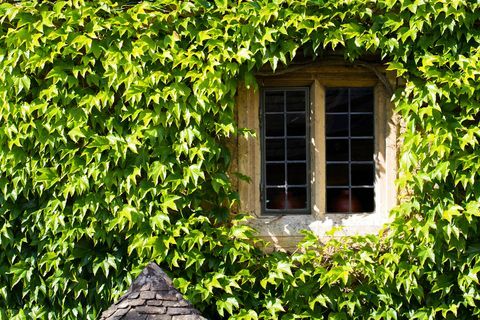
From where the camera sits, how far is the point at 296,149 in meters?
7.76

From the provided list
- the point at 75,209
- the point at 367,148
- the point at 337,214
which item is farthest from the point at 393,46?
the point at 75,209

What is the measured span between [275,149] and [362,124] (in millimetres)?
809

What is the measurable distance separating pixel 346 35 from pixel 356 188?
1.40 metres

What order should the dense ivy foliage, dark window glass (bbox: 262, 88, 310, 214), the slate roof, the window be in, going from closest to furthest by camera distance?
the slate roof, the dense ivy foliage, the window, dark window glass (bbox: 262, 88, 310, 214)

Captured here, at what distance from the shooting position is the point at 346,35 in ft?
23.8

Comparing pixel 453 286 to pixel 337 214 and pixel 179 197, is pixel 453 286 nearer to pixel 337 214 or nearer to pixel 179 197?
pixel 337 214

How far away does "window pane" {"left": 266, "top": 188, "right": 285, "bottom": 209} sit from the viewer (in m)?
7.75

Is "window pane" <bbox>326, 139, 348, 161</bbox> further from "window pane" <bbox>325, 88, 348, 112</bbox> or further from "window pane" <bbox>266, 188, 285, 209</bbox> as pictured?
"window pane" <bbox>266, 188, 285, 209</bbox>

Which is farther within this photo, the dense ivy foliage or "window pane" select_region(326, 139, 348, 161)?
"window pane" select_region(326, 139, 348, 161)

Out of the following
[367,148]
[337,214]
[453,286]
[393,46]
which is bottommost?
[453,286]

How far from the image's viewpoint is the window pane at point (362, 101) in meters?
7.77

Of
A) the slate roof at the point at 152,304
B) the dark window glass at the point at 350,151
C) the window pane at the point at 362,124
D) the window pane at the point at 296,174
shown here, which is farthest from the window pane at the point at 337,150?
the slate roof at the point at 152,304

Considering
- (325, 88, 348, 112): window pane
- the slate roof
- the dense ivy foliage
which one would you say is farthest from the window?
the slate roof

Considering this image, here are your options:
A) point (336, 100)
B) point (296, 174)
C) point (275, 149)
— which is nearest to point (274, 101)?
point (275, 149)
